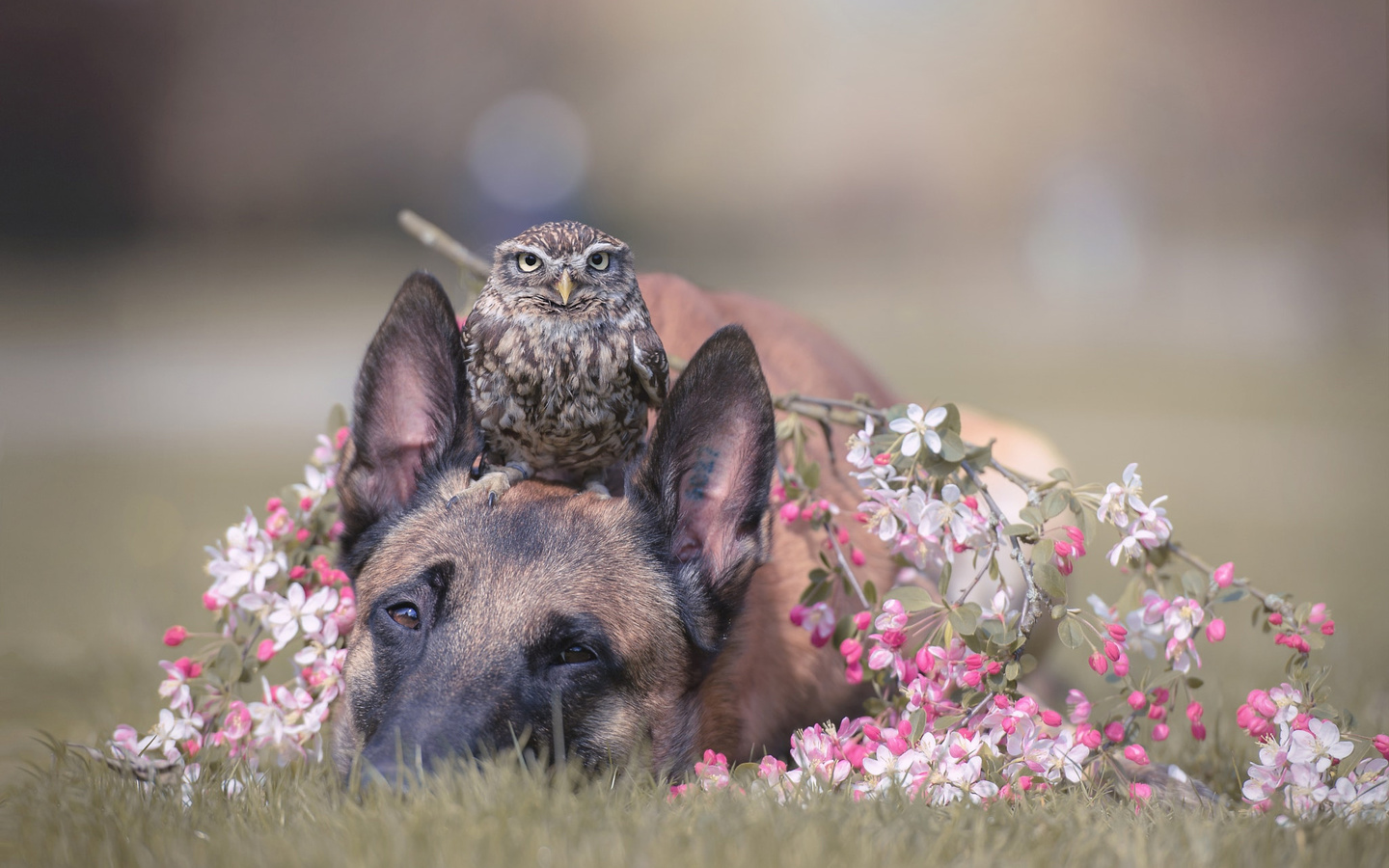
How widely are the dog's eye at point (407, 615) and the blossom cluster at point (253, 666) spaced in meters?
0.34

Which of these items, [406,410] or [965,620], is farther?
[406,410]

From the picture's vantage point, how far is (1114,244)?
33.2 metres

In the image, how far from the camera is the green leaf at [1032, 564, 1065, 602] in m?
2.55

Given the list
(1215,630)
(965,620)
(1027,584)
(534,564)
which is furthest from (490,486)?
(1215,630)

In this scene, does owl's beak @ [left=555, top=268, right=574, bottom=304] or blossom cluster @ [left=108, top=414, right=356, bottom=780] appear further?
blossom cluster @ [left=108, top=414, right=356, bottom=780]

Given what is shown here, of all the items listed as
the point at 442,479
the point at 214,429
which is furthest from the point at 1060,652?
the point at 214,429

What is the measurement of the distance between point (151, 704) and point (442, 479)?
6.88ft

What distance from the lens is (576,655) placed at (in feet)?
8.59

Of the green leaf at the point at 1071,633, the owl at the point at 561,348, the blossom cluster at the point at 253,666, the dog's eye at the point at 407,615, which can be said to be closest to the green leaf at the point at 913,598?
the green leaf at the point at 1071,633

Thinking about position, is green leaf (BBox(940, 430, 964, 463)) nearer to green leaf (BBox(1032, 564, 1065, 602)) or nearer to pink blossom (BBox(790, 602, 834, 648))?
green leaf (BBox(1032, 564, 1065, 602))

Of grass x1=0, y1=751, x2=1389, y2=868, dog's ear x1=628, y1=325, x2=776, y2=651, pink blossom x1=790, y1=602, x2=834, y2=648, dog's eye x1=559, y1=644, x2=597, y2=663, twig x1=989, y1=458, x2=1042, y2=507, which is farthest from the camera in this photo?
pink blossom x1=790, y1=602, x2=834, y2=648

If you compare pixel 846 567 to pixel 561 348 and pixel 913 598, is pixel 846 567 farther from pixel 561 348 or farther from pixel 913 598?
pixel 561 348

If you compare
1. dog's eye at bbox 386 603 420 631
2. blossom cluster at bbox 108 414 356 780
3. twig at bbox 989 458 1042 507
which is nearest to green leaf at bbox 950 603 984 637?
twig at bbox 989 458 1042 507

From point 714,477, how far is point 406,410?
0.94 meters
